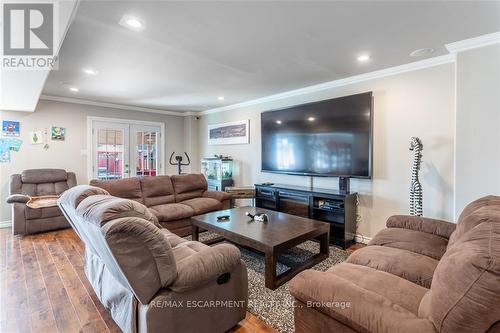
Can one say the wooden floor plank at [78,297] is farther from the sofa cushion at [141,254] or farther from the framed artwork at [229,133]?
the framed artwork at [229,133]

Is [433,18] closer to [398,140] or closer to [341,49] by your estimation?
[341,49]

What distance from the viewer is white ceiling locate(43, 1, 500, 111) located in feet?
6.38

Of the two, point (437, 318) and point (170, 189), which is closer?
point (437, 318)

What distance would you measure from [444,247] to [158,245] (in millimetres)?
2093

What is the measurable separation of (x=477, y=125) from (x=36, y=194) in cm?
627

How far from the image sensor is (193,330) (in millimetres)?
1557

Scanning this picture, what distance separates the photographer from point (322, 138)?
376cm

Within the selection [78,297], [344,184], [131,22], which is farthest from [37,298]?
[344,184]

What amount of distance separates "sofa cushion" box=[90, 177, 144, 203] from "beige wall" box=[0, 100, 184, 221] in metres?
1.69

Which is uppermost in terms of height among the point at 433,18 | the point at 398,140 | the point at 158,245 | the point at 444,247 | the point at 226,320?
the point at 433,18

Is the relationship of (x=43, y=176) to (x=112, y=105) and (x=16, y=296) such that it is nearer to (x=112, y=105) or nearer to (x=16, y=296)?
(x=112, y=105)

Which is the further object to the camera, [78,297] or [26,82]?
[26,82]

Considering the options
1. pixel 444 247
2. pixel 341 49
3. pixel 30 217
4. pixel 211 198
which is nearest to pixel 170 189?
pixel 211 198

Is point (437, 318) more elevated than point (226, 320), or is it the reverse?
point (437, 318)
